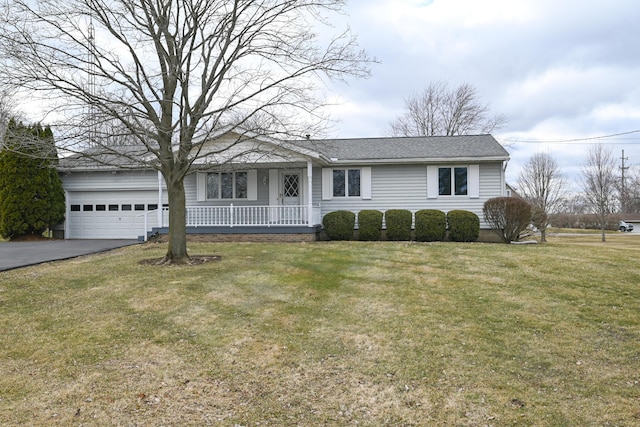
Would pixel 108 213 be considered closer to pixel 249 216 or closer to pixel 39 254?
pixel 39 254

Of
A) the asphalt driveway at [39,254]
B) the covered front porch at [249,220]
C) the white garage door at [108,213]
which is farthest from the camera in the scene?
the white garage door at [108,213]

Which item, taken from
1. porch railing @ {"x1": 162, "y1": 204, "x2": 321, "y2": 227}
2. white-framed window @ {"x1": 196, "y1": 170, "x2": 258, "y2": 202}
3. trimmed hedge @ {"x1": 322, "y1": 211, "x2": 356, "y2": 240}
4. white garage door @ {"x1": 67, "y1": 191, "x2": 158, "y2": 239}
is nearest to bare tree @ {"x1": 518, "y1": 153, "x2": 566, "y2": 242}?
trimmed hedge @ {"x1": 322, "y1": 211, "x2": 356, "y2": 240}

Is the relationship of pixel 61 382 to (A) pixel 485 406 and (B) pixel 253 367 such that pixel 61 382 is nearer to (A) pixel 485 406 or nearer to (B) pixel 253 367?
(B) pixel 253 367

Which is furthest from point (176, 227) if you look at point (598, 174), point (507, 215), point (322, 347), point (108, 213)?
point (598, 174)

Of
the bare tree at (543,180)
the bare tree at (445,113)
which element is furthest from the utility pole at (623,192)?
the bare tree at (445,113)

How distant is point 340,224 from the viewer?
1546 cm

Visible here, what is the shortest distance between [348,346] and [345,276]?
363 cm

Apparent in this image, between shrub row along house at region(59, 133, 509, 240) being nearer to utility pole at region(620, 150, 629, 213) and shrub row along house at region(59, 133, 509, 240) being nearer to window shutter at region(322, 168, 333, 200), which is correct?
window shutter at region(322, 168, 333, 200)

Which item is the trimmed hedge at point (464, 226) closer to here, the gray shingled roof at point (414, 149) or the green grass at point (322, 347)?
the gray shingled roof at point (414, 149)

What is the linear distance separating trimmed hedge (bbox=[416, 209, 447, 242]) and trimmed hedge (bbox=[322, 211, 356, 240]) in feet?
7.55

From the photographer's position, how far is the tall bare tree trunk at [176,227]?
410 inches

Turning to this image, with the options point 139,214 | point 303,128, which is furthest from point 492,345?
point 139,214

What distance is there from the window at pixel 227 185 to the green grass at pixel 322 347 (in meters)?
8.11

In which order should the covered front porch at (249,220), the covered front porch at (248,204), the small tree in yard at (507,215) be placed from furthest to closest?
the covered front porch at (248,204)
the covered front porch at (249,220)
the small tree in yard at (507,215)
